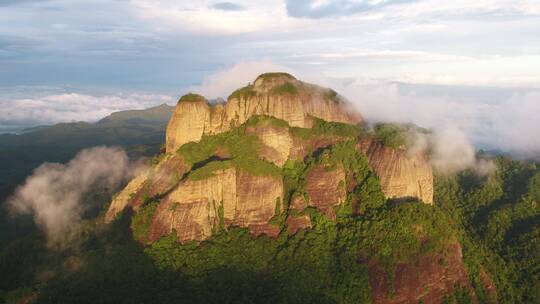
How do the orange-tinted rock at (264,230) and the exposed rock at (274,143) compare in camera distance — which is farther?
the exposed rock at (274,143)

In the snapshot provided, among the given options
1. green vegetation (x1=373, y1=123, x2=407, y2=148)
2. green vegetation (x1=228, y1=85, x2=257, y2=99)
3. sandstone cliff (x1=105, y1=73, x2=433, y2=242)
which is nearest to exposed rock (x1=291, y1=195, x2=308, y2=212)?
sandstone cliff (x1=105, y1=73, x2=433, y2=242)

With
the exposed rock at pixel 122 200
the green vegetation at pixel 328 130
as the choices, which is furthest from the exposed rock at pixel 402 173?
the exposed rock at pixel 122 200

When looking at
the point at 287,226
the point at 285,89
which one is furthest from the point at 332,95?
the point at 287,226

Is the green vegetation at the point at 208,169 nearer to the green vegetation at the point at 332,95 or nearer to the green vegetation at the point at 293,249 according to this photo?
the green vegetation at the point at 293,249

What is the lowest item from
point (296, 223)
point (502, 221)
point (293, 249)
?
point (502, 221)

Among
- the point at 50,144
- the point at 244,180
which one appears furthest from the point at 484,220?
the point at 50,144

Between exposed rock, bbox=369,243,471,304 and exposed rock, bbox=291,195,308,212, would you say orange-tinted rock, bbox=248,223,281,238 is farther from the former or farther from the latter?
exposed rock, bbox=369,243,471,304

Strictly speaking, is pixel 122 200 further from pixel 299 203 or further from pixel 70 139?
pixel 70 139
